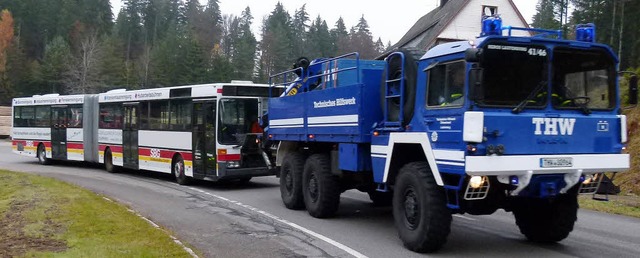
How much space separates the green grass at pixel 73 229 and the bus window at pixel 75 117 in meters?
9.67

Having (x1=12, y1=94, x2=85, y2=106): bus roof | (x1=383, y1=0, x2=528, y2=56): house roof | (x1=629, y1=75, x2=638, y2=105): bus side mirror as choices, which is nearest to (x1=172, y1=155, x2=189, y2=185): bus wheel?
(x1=12, y1=94, x2=85, y2=106): bus roof

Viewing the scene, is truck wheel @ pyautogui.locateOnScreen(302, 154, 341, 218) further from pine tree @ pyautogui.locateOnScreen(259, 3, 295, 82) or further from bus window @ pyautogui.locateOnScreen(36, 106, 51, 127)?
pine tree @ pyautogui.locateOnScreen(259, 3, 295, 82)

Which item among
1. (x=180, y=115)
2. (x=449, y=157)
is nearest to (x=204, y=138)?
(x=180, y=115)

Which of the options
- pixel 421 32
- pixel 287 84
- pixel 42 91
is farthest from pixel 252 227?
pixel 42 91

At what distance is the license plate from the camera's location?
24.0 ft

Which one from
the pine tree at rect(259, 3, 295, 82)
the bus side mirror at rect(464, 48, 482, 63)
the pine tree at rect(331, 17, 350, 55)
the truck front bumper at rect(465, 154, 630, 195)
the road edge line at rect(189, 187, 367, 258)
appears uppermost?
the pine tree at rect(331, 17, 350, 55)

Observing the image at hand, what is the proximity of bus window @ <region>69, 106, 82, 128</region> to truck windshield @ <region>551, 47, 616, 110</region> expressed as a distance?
2093 centimetres

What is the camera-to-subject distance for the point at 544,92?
7.55 metres

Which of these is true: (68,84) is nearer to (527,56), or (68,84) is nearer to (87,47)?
(87,47)

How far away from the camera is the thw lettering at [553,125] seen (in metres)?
7.35

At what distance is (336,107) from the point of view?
1052cm

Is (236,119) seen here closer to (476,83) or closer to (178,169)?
(178,169)

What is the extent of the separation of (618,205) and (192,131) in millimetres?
11415

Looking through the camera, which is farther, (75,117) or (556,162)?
(75,117)
